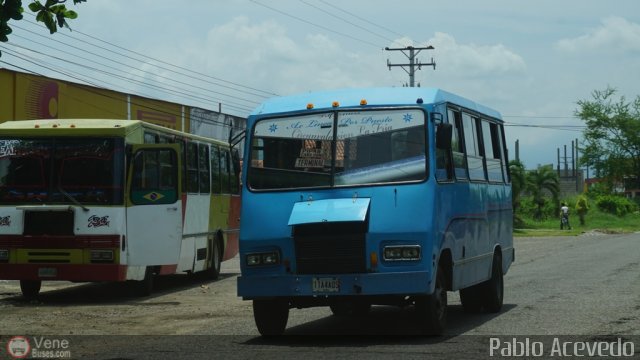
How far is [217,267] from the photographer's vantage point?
22.8m

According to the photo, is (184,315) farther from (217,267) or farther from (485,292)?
(217,267)

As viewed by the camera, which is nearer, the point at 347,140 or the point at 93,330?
the point at 347,140

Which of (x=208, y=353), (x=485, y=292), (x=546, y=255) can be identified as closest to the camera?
(x=208, y=353)

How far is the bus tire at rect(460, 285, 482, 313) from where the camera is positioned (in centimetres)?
1484

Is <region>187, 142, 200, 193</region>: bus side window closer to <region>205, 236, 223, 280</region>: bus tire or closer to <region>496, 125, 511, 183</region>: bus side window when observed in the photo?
<region>205, 236, 223, 280</region>: bus tire

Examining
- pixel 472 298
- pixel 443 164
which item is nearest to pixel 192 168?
pixel 472 298

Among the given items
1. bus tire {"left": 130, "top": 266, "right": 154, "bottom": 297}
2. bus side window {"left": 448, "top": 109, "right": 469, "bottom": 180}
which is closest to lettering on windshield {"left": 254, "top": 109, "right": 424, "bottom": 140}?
bus side window {"left": 448, "top": 109, "right": 469, "bottom": 180}

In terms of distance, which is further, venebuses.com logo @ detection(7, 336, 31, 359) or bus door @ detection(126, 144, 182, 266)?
bus door @ detection(126, 144, 182, 266)

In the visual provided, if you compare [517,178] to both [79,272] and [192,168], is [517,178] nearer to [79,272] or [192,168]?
[192,168]

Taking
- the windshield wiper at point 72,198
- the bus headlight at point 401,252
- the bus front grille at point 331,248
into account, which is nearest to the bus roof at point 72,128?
the windshield wiper at point 72,198

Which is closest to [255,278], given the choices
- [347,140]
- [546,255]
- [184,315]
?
[347,140]

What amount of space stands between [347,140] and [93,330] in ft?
14.8

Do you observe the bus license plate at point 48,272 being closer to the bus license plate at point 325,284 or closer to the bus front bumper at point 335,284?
the bus front bumper at point 335,284

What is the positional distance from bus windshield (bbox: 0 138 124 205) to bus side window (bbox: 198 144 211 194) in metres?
4.26
